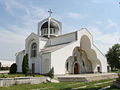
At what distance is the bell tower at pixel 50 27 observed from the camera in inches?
1478

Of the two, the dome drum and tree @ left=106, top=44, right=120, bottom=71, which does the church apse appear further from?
tree @ left=106, top=44, right=120, bottom=71

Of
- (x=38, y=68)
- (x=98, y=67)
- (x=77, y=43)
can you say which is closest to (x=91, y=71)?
(x=98, y=67)

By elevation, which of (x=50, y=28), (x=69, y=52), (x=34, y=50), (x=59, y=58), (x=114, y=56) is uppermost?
(x=50, y=28)

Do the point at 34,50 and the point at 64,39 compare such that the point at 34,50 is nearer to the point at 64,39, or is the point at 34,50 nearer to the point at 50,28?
the point at 64,39

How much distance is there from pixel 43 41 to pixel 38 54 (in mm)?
2848

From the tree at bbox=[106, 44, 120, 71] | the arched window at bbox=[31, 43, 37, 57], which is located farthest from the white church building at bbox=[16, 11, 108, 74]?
the tree at bbox=[106, 44, 120, 71]

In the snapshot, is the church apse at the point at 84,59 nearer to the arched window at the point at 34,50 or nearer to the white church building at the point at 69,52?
the white church building at the point at 69,52

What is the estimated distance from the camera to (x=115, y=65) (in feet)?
158

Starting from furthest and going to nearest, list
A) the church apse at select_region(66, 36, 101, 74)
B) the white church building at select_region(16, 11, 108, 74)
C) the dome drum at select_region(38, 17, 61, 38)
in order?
the dome drum at select_region(38, 17, 61, 38), the church apse at select_region(66, 36, 101, 74), the white church building at select_region(16, 11, 108, 74)

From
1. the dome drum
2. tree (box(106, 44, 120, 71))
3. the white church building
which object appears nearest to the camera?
the white church building

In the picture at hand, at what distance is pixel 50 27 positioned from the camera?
124ft

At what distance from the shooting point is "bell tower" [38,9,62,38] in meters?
37.5

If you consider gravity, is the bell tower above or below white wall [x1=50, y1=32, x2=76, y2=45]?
above

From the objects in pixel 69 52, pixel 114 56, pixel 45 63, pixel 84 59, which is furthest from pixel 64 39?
pixel 114 56
